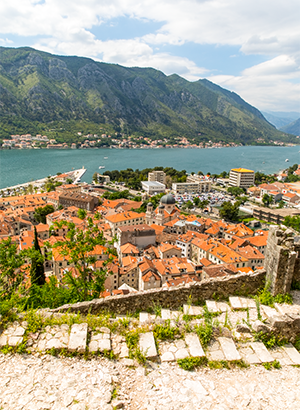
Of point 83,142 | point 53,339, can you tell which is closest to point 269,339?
point 53,339

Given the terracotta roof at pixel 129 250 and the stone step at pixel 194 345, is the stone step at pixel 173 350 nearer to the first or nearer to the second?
the stone step at pixel 194 345

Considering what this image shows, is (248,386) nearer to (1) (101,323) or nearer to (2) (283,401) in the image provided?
(2) (283,401)

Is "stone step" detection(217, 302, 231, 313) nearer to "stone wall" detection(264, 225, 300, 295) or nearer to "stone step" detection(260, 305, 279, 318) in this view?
"stone step" detection(260, 305, 279, 318)

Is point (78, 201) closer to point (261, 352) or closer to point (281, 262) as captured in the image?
point (281, 262)

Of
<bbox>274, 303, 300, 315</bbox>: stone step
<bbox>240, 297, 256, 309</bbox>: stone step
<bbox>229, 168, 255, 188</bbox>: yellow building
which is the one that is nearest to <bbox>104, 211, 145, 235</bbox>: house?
<bbox>240, 297, 256, 309</bbox>: stone step

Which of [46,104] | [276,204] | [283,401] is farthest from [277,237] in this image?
[46,104]
